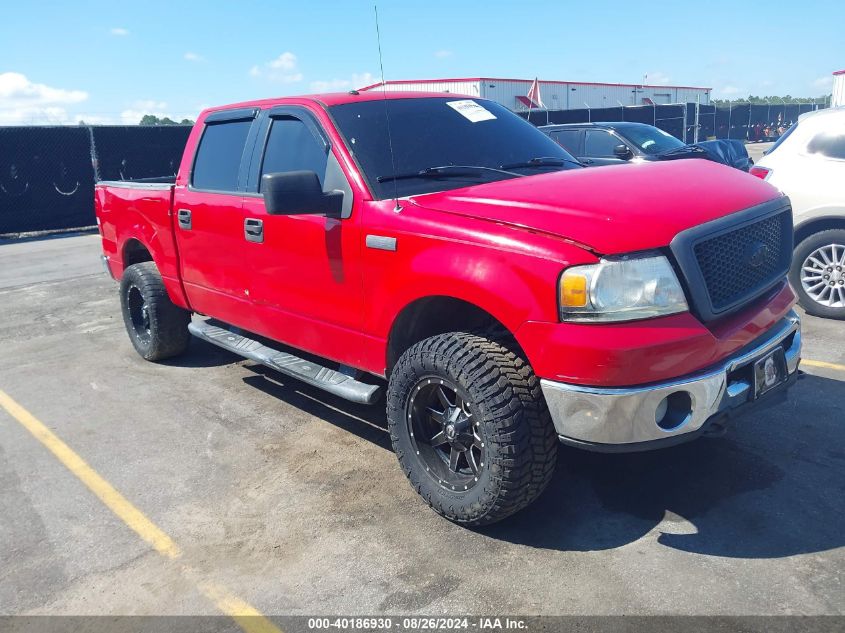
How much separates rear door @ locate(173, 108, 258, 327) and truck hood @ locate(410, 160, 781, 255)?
1549mm

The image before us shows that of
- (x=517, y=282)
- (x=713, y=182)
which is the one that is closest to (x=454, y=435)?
(x=517, y=282)

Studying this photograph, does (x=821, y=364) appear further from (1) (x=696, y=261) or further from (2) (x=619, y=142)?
(2) (x=619, y=142)

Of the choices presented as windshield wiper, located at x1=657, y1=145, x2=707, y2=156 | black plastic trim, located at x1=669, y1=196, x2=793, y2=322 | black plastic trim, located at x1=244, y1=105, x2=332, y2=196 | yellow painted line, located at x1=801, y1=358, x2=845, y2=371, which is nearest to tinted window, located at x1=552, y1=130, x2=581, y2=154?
windshield wiper, located at x1=657, y1=145, x2=707, y2=156

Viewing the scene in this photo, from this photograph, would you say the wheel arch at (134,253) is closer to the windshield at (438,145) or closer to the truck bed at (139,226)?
the truck bed at (139,226)

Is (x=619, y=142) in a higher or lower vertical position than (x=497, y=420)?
higher

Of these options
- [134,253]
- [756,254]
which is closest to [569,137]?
[134,253]

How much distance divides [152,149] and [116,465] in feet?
49.9

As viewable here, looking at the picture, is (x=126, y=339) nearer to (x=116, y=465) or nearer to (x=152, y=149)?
(x=116, y=465)

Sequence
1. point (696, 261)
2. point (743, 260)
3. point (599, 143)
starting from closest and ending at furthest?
point (696, 261), point (743, 260), point (599, 143)

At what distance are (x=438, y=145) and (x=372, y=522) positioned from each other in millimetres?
2050

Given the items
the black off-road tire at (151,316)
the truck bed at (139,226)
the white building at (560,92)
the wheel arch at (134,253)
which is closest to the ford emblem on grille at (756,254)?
the truck bed at (139,226)

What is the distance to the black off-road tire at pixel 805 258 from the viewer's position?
619cm

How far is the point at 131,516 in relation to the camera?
366 centimetres

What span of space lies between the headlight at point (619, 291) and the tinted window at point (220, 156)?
8.68 feet
